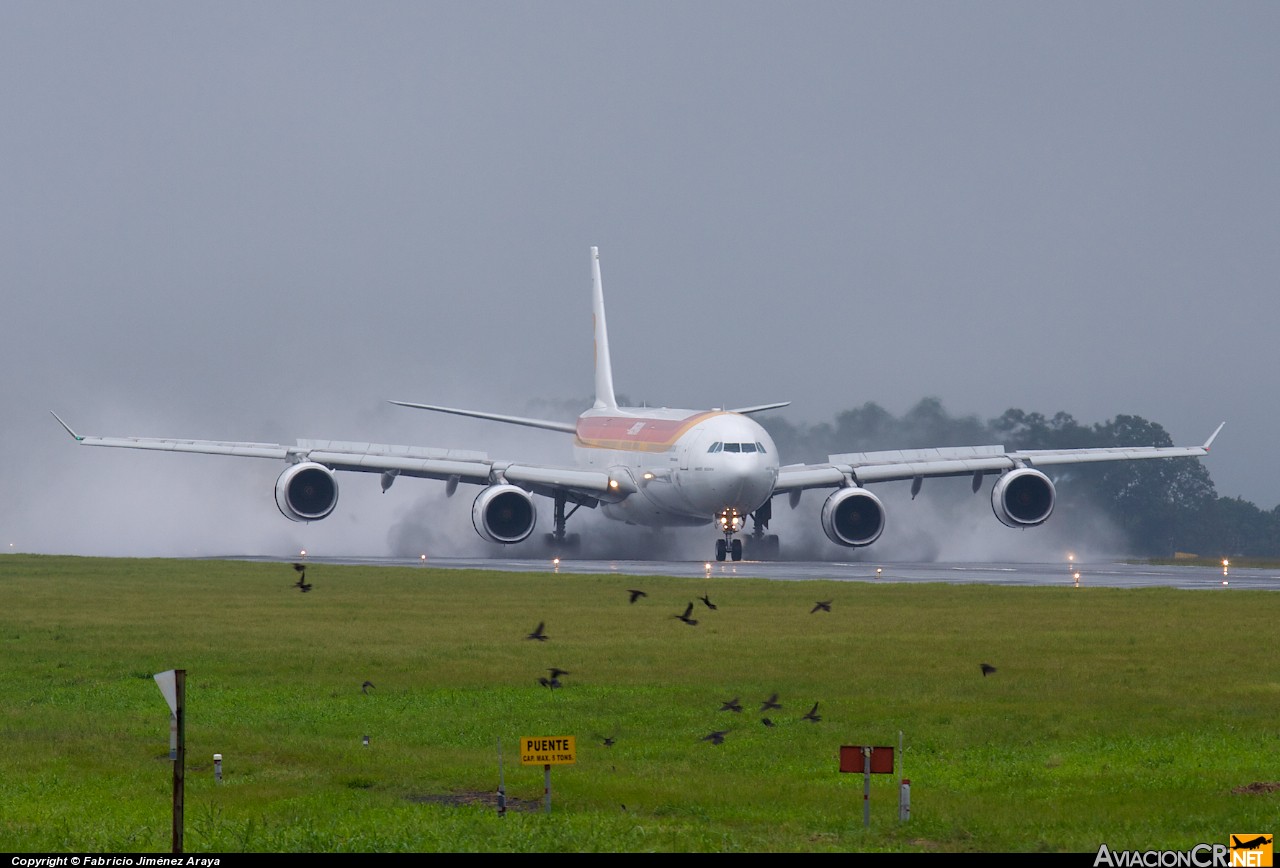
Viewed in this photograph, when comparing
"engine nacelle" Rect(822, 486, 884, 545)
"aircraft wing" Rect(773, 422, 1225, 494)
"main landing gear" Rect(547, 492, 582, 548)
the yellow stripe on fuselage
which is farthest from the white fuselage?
"aircraft wing" Rect(773, 422, 1225, 494)

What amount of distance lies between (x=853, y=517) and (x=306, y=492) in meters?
21.6

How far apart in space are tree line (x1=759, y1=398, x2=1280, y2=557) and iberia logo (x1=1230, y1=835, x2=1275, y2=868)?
87.2 metres

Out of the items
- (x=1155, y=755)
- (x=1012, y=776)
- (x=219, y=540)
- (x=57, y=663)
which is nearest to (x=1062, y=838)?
(x=1012, y=776)

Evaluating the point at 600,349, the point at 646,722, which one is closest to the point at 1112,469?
the point at 600,349

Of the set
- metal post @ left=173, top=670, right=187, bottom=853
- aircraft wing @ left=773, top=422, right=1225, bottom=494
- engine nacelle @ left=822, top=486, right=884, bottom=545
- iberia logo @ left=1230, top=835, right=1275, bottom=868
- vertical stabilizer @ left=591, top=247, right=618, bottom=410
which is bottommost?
iberia logo @ left=1230, top=835, right=1275, bottom=868

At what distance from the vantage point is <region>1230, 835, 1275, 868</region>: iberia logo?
48.5ft

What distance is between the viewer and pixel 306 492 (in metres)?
72.4

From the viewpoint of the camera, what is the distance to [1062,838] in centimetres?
1639

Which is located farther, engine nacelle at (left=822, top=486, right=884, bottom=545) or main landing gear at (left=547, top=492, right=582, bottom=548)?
main landing gear at (left=547, top=492, right=582, bottom=548)

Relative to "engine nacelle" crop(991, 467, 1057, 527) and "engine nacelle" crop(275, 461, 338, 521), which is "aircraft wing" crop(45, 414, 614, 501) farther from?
"engine nacelle" crop(991, 467, 1057, 527)

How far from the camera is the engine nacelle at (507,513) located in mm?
69812

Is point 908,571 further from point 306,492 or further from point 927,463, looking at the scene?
point 306,492

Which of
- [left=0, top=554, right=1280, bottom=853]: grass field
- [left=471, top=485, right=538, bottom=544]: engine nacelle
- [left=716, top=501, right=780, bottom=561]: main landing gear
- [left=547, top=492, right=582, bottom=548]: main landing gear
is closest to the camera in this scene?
[left=0, top=554, right=1280, bottom=853]: grass field

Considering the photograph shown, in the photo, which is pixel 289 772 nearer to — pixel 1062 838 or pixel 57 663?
pixel 1062 838
